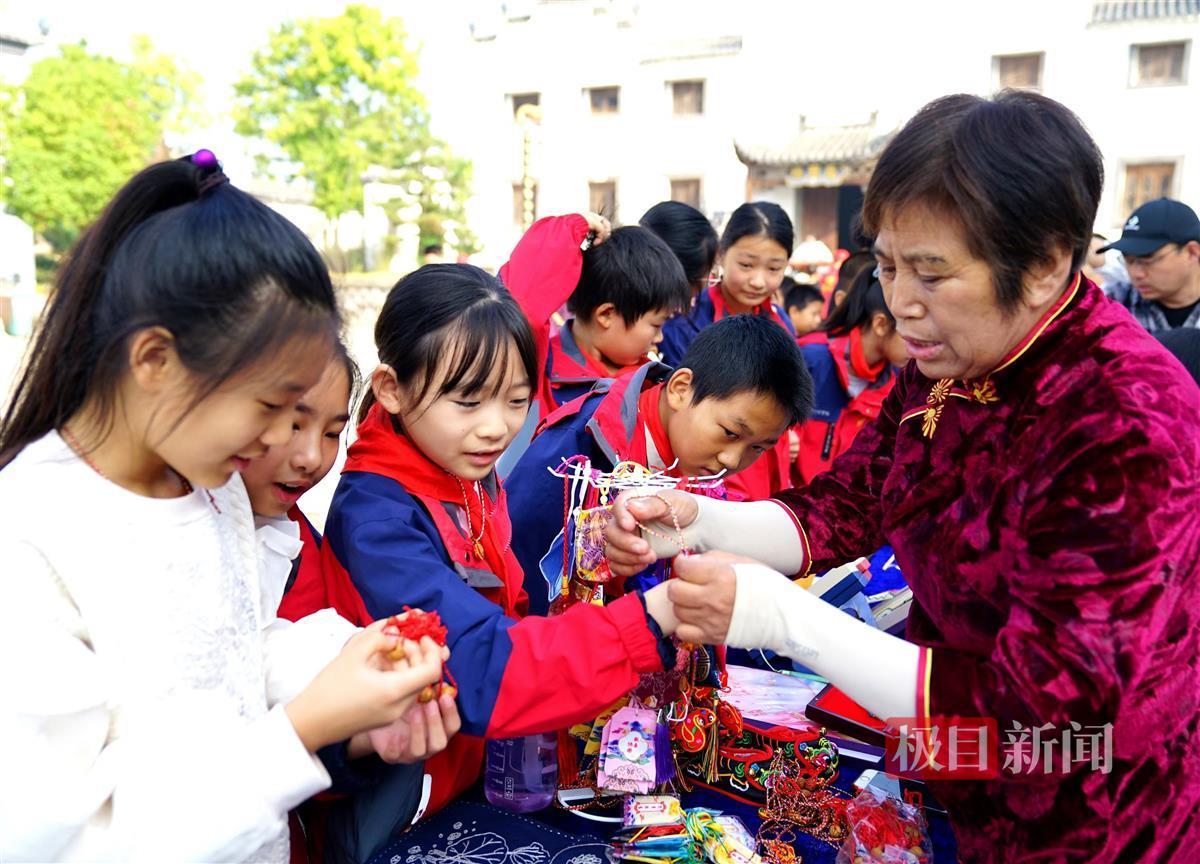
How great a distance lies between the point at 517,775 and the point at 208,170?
49.1 inches

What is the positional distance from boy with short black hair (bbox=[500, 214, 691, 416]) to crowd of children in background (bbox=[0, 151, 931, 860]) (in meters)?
0.86

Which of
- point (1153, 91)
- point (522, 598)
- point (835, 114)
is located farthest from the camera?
point (835, 114)

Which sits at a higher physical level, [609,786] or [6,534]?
[6,534]

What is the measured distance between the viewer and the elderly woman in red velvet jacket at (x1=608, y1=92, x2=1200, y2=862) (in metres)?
1.31

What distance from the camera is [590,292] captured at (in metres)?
3.38

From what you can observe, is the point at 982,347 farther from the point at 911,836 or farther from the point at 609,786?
the point at 609,786

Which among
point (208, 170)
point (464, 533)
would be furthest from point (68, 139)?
point (208, 170)

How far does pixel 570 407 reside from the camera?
257 cm

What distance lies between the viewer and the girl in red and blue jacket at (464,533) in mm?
1536

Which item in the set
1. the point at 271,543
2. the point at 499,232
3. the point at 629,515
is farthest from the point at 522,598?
the point at 499,232

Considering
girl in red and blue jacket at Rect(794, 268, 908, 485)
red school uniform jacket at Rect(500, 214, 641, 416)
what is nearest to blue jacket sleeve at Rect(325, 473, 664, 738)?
red school uniform jacket at Rect(500, 214, 641, 416)

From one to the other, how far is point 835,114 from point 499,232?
367 inches

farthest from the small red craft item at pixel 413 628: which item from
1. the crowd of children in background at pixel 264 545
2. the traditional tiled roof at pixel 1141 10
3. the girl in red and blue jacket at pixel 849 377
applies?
the traditional tiled roof at pixel 1141 10

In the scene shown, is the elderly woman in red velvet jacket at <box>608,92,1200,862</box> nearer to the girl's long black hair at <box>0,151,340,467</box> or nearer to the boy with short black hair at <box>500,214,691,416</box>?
the girl's long black hair at <box>0,151,340,467</box>
